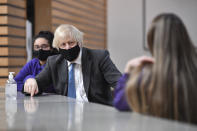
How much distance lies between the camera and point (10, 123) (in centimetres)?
145

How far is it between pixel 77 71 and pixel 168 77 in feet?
5.67

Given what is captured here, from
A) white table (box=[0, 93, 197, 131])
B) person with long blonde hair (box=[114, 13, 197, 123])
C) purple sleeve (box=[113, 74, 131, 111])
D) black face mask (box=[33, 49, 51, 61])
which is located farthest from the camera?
black face mask (box=[33, 49, 51, 61])

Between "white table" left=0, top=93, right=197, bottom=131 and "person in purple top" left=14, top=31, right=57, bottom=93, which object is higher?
"person in purple top" left=14, top=31, right=57, bottom=93

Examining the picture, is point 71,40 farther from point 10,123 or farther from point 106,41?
point 106,41

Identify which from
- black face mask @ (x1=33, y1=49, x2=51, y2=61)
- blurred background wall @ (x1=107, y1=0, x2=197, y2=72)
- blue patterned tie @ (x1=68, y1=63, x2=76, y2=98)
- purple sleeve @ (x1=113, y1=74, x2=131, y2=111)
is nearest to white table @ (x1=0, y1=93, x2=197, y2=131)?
purple sleeve @ (x1=113, y1=74, x2=131, y2=111)

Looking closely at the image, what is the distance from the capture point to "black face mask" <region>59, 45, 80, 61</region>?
9.43 ft

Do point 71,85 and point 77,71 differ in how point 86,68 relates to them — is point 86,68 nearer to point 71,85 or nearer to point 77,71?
point 77,71

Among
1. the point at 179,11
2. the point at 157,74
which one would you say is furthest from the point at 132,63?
the point at 179,11

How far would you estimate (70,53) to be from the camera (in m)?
2.88

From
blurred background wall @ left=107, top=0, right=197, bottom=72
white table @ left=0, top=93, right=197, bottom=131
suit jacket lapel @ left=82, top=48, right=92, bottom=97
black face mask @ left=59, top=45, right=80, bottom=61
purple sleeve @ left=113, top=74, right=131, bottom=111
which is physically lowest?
white table @ left=0, top=93, right=197, bottom=131

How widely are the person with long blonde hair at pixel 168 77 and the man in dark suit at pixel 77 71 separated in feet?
4.90

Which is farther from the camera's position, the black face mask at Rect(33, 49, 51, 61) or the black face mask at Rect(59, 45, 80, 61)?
the black face mask at Rect(33, 49, 51, 61)

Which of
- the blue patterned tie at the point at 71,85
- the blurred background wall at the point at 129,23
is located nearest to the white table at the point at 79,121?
the blue patterned tie at the point at 71,85

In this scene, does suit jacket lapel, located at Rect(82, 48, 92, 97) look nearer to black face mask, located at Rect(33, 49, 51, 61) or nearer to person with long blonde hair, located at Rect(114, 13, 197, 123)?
black face mask, located at Rect(33, 49, 51, 61)
